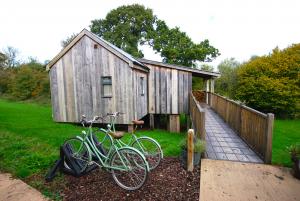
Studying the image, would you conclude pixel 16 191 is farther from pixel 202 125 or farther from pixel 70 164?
pixel 202 125

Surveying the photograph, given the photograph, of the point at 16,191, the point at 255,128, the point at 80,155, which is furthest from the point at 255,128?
the point at 16,191

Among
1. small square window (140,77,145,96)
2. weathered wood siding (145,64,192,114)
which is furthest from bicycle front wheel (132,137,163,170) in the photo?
weathered wood siding (145,64,192,114)

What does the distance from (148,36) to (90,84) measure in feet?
61.8

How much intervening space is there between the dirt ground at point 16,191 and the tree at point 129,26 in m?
23.1

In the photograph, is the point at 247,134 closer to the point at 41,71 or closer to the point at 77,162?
the point at 77,162

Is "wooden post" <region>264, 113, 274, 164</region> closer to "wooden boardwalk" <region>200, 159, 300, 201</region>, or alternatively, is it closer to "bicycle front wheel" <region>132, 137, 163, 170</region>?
"wooden boardwalk" <region>200, 159, 300, 201</region>

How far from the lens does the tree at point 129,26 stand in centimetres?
2602

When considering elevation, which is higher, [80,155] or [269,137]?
[269,137]

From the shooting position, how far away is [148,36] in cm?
2614

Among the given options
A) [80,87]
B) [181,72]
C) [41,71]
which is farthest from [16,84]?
[181,72]

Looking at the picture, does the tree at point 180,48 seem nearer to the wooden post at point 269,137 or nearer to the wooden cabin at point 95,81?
the wooden cabin at point 95,81

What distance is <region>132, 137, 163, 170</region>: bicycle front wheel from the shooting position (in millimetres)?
4242

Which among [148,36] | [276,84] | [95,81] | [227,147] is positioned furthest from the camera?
[148,36]

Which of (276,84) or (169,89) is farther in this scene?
(276,84)
